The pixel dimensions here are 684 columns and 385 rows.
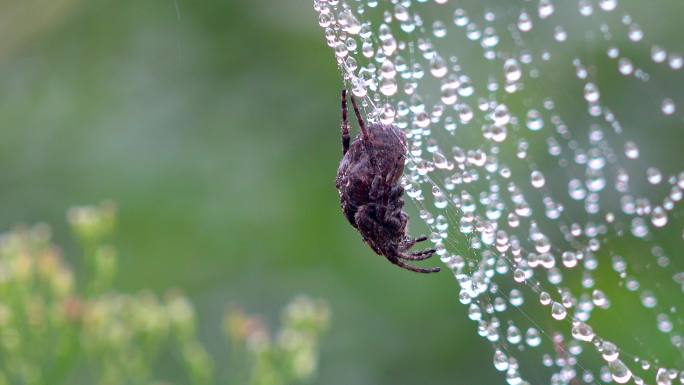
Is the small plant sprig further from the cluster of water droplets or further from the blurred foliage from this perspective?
the cluster of water droplets

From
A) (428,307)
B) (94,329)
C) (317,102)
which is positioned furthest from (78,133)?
(94,329)

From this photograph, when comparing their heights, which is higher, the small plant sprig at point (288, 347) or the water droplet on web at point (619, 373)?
the small plant sprig at point (288, 347)

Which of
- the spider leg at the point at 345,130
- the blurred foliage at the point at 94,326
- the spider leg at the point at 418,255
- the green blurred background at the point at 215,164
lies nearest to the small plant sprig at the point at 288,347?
the blurred foliage at the point at 94,326

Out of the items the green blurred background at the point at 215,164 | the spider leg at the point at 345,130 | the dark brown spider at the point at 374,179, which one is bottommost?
the dark brown spider at the point at 374,179

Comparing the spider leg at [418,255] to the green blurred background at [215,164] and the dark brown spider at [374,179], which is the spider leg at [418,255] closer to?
the dark brown spider at [374,179]

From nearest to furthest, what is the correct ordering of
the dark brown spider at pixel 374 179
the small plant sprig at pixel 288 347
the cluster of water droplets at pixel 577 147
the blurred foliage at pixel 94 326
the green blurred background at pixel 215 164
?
the dark brown spider at pixel 374 179 → the blurred foliage at pixel 94 326 → the small plant sprig at pixel 288 347 → the cluster of water droplets at pixel 577 147 → the green blurred background at pixel 215 164

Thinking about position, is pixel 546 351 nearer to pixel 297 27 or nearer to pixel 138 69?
pixel 297 27

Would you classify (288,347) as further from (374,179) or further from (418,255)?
(374,179)
